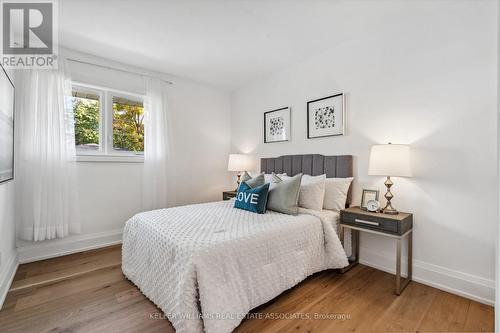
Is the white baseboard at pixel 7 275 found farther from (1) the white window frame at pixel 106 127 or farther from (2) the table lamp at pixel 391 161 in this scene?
(2) the table lamp at pixel 391 161

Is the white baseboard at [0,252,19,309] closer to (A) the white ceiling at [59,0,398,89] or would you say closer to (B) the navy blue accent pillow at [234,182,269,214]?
(B) the navy blue accent pillow at [234,182,269,214]

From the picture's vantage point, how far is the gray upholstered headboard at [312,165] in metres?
2.67

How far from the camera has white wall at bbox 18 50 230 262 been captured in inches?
117

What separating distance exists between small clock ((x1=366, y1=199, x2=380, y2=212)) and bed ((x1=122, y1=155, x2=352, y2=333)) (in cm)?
33

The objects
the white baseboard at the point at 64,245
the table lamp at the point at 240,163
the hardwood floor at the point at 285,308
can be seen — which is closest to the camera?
the hardwood floor at the point at 285,308

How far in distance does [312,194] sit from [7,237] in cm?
296

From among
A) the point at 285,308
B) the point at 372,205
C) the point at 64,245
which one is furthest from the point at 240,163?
the point at 64,245

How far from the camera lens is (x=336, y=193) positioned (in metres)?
2.55

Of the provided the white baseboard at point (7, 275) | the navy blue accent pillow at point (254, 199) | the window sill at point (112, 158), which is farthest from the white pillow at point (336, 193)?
the white baseboard at point (7, 275)

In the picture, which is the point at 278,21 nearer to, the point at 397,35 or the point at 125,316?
the point at 397,35

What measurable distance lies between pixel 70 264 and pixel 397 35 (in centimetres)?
416

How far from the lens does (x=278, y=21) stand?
231 cm

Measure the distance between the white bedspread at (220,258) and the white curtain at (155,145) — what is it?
1160 mm

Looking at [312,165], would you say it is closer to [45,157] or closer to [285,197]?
[285,197]
